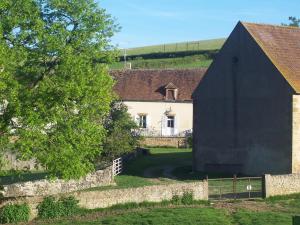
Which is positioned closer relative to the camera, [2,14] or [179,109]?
[2,14]

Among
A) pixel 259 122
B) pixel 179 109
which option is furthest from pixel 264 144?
pixel 179 109

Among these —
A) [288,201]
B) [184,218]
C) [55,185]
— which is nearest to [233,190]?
[288,201]

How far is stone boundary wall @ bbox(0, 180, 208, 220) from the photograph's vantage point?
90.8ft

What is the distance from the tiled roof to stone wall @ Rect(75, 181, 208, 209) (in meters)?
11.0

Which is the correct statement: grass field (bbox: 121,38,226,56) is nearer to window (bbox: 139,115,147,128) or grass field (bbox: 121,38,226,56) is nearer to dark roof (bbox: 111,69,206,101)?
dark roof (bbox: 111,69,206,101)

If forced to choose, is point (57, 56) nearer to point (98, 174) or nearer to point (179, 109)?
point (98, 174)

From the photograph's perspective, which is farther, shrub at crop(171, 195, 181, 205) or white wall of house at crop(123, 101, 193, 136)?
white wall of house at crop(123, 101, 193, 136)

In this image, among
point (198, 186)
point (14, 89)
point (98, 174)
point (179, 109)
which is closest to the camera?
point (14, 89)

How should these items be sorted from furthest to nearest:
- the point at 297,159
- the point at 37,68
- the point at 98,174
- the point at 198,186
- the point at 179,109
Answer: the point at 179,109
the point at 297,159
the point at 98,174
the point at 198,186
the point at 37,68

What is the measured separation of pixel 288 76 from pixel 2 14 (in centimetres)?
2008

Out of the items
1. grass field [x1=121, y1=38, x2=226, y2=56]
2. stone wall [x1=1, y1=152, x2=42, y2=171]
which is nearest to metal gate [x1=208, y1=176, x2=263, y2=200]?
stone wall [x1=1, y1=152, x2=42, y2=171]

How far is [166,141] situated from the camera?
195 ft

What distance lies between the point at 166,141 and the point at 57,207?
105 ft

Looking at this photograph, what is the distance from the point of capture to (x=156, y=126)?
6475 centimetres
